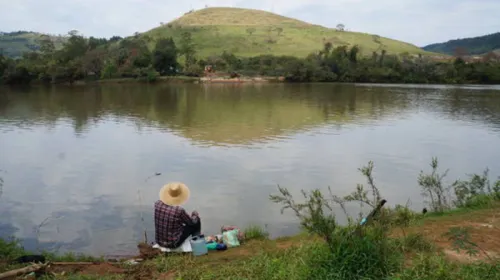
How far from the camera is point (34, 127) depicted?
2253 cm

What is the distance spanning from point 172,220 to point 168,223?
9 centimetres

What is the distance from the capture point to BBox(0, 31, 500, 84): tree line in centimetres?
6291

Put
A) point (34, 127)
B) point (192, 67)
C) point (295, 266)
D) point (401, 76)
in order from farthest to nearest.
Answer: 1. point (401, 76)
2. point (192, 67)
3. point (34, 127)
4. point (295, 266)

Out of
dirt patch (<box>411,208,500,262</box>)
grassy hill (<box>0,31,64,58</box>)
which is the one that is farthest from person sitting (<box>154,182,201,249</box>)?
grassy hill (<box>0,31,64,58</box>)

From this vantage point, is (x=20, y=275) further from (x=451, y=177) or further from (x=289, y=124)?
(x=289, y=124)

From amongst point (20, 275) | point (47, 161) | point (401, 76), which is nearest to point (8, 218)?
point (20, 275)

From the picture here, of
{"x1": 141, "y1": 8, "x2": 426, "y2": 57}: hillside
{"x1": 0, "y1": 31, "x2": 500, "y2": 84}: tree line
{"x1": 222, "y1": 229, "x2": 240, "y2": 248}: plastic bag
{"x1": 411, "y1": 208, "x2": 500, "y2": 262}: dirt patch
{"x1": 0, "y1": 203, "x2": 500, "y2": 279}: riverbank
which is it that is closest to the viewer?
{"x1": 0, "y1": 203, "x2": 500, "y2": 279}: riverbank

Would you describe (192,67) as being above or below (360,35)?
below

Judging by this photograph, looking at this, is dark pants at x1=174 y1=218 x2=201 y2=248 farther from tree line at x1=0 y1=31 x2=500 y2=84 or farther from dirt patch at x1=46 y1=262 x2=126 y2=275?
tree line at x1=0 y1=31 x2=500 y2=84

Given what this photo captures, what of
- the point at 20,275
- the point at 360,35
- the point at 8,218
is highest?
the point at 360,35

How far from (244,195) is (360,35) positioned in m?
123

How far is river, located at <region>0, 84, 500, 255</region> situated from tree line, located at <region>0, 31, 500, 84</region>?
108 feet

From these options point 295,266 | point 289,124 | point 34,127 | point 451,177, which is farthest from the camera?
point 289,124

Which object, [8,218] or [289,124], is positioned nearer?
[8,218]
